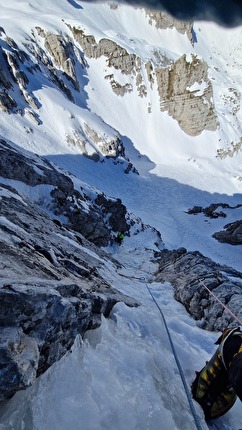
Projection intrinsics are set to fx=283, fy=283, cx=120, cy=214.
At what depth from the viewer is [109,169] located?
40.6 meters

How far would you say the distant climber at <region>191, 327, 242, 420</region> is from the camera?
11.0 ft

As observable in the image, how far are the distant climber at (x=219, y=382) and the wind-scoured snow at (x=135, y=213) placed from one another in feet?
0.70

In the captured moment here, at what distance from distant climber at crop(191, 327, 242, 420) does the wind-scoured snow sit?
0.21 meters

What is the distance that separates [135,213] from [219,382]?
30.6 meters

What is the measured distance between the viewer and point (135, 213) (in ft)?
112

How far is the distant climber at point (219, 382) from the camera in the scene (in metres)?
3.34

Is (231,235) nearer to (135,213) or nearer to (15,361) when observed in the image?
(135,213)

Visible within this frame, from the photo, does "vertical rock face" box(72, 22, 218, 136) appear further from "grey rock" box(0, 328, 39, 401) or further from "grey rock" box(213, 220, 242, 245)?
"grey rock" box(0, 328, 39, 401)

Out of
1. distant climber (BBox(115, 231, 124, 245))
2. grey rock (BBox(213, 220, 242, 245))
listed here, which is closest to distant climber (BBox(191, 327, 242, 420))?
distant climber (BBox(115, 231, 124, 245))

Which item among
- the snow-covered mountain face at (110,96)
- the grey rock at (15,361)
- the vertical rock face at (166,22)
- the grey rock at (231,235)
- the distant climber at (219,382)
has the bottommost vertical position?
the grey rock at (15,361)

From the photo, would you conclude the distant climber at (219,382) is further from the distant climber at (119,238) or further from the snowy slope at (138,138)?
the snowy slope at (138,138)

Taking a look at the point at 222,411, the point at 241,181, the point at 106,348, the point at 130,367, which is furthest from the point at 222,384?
the point at 241,181

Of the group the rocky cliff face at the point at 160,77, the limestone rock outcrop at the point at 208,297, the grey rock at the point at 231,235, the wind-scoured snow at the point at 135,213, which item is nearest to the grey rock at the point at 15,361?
the wind-scoured snow at the point at 135,213

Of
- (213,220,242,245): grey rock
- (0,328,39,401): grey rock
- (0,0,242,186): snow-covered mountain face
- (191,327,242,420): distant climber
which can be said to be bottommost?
(0,328,39,401): grey rock
